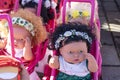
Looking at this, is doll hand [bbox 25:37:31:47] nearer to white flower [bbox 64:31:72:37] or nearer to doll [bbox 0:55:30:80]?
white flower [bbox 64:31:72:37]

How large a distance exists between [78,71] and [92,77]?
11 centimetres

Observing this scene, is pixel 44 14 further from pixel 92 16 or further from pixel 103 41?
pixel 103 41

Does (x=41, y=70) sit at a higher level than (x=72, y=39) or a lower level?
lower

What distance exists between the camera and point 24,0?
285cm

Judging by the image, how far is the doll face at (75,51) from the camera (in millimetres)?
2143

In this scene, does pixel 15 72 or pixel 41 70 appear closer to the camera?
pixel 15 72

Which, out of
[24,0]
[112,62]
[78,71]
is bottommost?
[112,62]

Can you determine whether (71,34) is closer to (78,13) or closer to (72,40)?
(72,40)

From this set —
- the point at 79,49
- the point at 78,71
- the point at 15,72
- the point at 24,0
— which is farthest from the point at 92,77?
the point at 24,0

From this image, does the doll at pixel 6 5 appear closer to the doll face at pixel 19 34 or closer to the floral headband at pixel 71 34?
the doll face at pixel 19 34

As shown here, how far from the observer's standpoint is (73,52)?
2.16 metres

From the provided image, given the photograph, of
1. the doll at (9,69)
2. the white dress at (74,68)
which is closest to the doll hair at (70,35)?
the white dress at (74,68)

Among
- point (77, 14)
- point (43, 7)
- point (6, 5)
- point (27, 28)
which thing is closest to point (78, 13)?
point (77, 14)

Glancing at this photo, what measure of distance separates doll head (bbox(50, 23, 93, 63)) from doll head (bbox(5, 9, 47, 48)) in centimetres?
17
